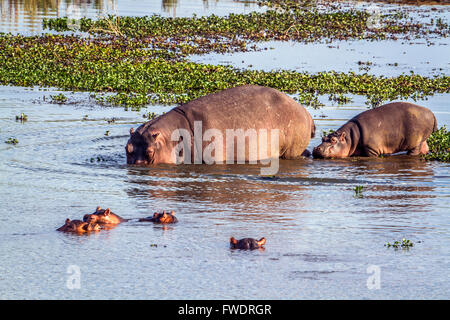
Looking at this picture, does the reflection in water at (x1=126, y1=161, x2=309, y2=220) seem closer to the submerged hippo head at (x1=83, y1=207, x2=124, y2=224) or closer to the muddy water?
the muddy water

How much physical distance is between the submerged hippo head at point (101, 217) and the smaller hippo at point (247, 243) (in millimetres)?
1537

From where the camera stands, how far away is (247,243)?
824cm

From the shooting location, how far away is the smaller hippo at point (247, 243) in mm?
8242

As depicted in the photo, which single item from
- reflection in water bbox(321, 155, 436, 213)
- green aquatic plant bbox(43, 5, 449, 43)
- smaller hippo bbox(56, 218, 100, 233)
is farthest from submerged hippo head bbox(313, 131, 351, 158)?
green aquatic plant bbox(43, 5, 449, 43)

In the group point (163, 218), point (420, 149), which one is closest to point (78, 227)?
point (163, 218)

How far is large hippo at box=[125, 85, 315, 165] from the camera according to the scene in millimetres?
12500

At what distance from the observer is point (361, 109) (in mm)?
17469

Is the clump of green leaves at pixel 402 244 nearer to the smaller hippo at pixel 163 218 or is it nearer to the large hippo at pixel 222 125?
the smaller hippo at pixel 163 218

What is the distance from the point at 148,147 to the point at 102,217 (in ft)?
11.6

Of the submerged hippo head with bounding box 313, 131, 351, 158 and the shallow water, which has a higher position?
the submerged hippo head with bounding box 313, 131, 351, 158

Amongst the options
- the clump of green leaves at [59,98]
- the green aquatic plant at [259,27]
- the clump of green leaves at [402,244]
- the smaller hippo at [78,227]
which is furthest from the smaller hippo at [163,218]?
the green aquatic plant at [259,27]

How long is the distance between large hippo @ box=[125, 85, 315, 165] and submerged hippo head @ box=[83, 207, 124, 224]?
3.34 m

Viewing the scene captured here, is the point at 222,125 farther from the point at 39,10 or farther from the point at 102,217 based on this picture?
the point at 39,10
